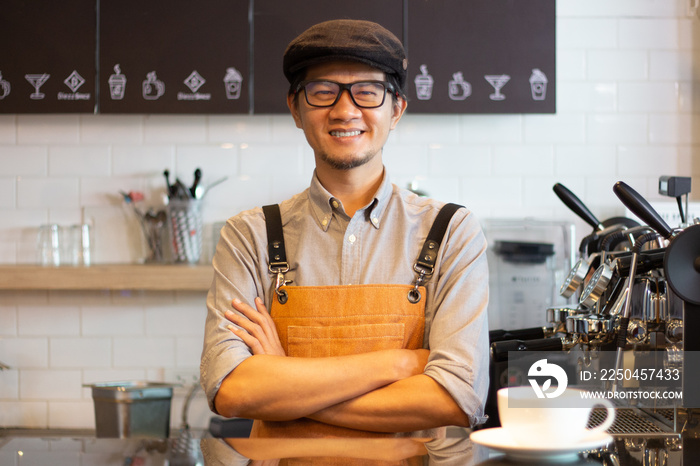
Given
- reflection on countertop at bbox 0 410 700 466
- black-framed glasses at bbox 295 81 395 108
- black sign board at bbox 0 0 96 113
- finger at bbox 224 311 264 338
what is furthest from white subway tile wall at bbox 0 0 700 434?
reflection on countertop at bbox 0 410 700 466

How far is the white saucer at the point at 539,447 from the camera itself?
2.52 ft

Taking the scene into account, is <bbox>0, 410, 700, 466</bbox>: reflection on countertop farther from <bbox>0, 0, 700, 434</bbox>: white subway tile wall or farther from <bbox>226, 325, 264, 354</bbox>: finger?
<bbox>0, 0, 700, 434</bbox>: white subway tile wall

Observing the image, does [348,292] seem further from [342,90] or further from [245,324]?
[342,90]

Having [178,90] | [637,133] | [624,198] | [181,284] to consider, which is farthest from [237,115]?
[624,198]

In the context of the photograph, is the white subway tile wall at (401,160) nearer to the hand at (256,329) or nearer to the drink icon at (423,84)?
the drink icon at (423,84)

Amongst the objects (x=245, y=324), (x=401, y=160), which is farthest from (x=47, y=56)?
(x=245, y=324)

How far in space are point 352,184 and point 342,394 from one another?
49cm

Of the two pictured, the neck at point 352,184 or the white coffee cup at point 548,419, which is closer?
the white coffee cup at point 548,419

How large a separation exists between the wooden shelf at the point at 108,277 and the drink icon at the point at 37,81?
65 centimetres

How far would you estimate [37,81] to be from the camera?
2725 millimetres

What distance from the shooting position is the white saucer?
0.77 m

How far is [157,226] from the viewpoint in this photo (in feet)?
8.94

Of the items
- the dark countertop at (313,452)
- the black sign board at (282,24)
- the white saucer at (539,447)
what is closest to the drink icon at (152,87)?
the black sign board at (282,24)

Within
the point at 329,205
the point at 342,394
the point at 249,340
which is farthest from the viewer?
the point at 329,205
